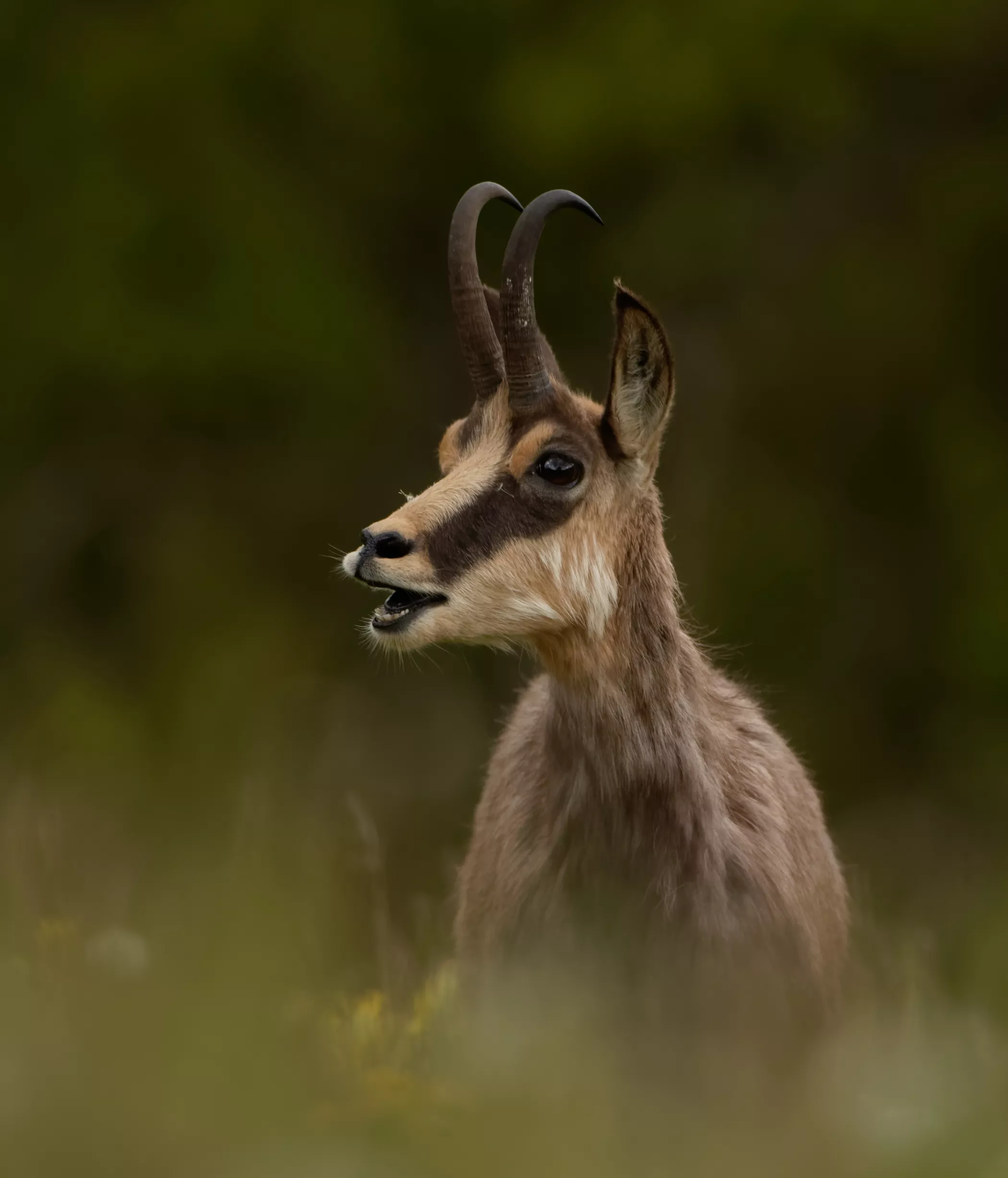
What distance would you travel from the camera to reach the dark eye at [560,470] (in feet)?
24.6

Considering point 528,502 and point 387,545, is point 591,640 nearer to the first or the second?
point 528,502

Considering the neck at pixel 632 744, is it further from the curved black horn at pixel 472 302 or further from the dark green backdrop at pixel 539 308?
the dark green backdrop at pixel 539 308

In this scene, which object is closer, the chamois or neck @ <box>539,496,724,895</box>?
the chamois

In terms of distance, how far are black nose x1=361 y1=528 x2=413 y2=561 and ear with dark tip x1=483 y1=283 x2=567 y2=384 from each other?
1.07 m

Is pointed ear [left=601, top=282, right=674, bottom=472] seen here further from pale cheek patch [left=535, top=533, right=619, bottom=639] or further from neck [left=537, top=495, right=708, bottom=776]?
pale cheek patch [left=535, top=533, right=619, bottom=639]

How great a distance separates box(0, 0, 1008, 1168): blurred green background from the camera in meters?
18.7

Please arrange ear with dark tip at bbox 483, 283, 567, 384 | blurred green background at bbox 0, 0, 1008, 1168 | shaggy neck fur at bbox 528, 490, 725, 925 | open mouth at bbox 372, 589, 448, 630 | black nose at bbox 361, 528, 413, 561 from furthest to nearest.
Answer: blurred green background at bbox 0, 0, 1008, 1168 → ear with dark tip at bbox 483, 283, 567, 384 → shaggy neck fur at bbox 528, 490, 725, 925 → open mouth at bbox 372, 589, 448, 630 → black nose at bbox 361, 528, 413, 561

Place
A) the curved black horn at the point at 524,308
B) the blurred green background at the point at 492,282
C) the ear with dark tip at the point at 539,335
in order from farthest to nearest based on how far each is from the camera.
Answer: the blurred green background at the point at 492,282
the ear with dark tip at the point at 539,335
the curved black horn at the point at 524,308

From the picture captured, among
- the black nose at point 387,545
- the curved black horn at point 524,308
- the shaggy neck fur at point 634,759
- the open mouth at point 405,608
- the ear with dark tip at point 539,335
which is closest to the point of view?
the black nose at point 387,545

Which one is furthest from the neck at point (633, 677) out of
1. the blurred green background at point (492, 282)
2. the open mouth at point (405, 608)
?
the blurred green background at point (492, 282)

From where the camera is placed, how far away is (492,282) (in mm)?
17750

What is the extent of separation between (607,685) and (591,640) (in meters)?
0.18

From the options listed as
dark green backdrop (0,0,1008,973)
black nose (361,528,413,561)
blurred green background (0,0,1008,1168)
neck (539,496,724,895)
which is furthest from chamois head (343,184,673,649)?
dark green backdrop (0,0,1008,973)

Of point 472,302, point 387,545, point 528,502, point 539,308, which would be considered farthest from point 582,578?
point 539,308
